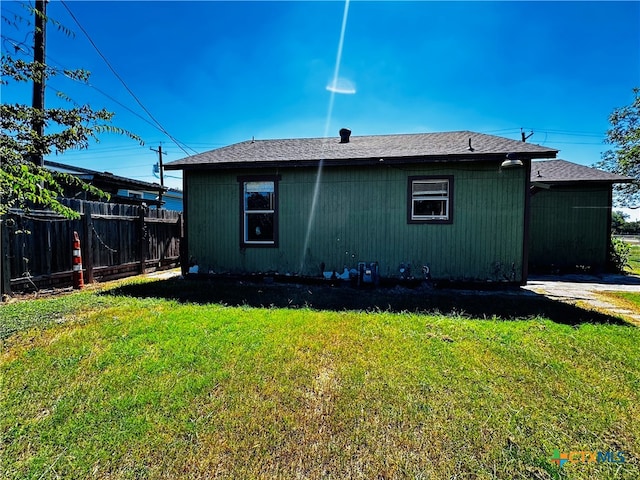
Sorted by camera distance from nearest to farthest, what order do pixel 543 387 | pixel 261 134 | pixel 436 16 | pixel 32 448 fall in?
pixel 32 448, pixel 543 387, pixel 436 16, pixel 261 134

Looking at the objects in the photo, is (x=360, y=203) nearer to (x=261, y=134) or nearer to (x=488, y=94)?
(x=261, y=134)

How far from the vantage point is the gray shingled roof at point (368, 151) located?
19.8ft

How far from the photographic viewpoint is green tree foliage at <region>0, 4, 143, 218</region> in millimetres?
2193

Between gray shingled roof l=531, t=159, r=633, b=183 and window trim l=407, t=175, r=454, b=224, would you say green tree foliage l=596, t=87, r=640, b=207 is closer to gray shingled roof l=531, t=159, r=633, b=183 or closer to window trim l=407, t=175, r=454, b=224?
gray shingled roof l=531, t=159, r=633, b=183

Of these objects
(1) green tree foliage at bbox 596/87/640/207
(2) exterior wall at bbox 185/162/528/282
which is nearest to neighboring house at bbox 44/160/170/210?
(2) exterior wall at bbox 185/162/528/282

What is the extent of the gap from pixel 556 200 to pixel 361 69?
7783 millimetres

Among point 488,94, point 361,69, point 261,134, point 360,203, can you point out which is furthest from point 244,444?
point 488,94

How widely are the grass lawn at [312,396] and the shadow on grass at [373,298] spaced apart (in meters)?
0.45

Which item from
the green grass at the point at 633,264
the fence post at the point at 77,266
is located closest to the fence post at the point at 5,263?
the fence post at the point at 77,266

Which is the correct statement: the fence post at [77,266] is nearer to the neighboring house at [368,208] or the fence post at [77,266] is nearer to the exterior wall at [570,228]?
the neighboring house at [368,208]

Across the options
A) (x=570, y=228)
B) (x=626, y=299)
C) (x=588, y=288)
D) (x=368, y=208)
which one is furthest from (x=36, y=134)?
(x=570, y=228)

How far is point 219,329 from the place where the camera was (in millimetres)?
3619

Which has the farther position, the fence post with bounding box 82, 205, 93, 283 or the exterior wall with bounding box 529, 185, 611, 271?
the exterior wall with bounding box 529, 185, 611, 271

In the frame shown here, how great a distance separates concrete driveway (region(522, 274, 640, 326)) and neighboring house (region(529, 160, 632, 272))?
0.82 m
